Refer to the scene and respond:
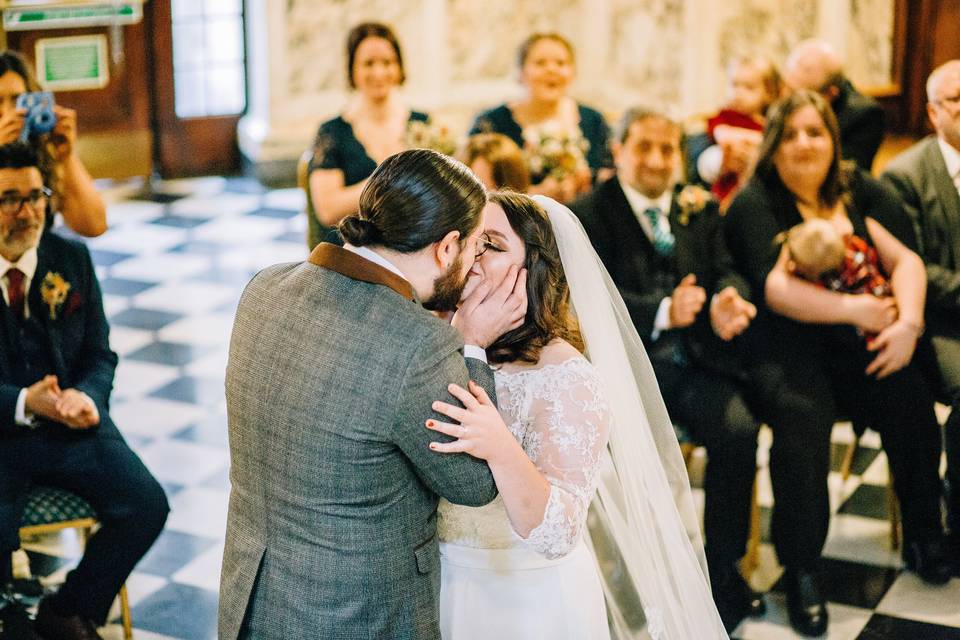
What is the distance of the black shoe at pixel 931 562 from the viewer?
4.37m

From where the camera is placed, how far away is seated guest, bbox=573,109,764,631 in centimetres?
423

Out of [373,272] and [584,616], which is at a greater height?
[373,272]

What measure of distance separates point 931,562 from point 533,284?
87.9 inches

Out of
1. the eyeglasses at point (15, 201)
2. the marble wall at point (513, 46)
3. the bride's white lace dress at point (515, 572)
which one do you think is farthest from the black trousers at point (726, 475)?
Answer: the marble wall at point (513, 46)

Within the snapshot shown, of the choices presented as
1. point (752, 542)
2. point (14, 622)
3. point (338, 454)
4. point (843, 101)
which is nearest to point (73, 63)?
point (843, 101)

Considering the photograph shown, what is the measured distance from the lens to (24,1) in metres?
8.50

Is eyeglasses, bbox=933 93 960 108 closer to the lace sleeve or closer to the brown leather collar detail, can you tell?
the lace sleeve

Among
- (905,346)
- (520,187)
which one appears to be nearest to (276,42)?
(520,187)

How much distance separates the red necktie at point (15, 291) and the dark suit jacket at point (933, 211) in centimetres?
299

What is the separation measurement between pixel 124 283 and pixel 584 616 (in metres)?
5.05

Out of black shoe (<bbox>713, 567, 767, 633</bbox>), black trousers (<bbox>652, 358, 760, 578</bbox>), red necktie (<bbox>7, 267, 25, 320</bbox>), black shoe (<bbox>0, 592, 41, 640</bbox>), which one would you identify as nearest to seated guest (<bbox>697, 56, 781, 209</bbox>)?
black trousers (<bbox>652, 358, 760, 578</bbox>)

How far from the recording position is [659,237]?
15.1 feet

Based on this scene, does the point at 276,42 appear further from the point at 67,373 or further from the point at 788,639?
the point at 788,639

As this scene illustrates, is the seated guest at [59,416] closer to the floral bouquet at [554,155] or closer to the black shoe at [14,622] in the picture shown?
the black shoe at [14,622]
